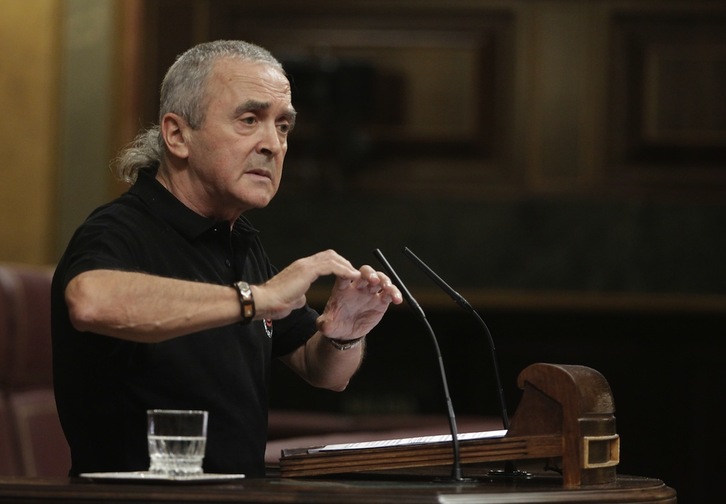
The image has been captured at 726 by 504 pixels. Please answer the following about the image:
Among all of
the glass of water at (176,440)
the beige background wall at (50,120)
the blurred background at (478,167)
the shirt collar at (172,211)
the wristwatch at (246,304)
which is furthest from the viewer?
the beige background wall at (50,120)

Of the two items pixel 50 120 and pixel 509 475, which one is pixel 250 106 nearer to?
pixel 509 475

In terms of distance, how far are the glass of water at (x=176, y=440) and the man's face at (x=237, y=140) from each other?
1.80 feet

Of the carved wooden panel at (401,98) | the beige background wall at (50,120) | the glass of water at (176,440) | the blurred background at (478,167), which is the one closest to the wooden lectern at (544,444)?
the glass of water at (176,440)

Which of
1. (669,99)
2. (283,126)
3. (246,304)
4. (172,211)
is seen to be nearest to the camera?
(246,304)

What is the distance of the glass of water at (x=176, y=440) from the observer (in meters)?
1.54

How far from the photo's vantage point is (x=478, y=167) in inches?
195

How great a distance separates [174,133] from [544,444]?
0.82m

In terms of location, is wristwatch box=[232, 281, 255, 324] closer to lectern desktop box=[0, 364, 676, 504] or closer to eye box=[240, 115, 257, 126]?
lectern desktop box=[0, 364, 676, 504]

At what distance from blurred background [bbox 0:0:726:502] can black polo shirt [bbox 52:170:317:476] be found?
9.18 ft

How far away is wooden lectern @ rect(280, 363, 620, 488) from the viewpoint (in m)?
1.62

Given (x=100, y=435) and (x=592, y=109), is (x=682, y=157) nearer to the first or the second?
(x=592, y=109)

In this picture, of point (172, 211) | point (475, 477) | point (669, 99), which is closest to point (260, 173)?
point (172, 211)

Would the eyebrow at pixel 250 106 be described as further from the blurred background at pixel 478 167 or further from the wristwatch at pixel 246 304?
the blurred background at pixel 478 167

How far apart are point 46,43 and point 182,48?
535 millimetres
